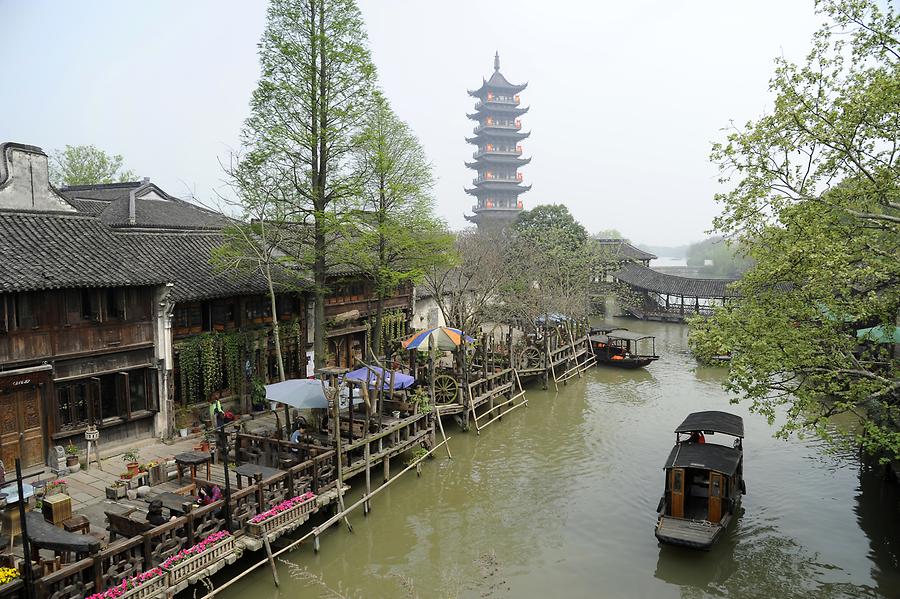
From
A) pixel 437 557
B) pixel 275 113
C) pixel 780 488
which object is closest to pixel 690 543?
pixel 437 557

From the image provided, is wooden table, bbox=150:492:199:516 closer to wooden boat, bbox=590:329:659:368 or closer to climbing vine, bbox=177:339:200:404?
climbing vine, bbox=177:339:200:404

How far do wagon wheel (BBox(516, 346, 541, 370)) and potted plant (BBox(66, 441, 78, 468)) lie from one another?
56.0ft

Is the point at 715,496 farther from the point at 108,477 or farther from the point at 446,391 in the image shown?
the point at 108,477

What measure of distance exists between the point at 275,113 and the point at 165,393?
8.63m

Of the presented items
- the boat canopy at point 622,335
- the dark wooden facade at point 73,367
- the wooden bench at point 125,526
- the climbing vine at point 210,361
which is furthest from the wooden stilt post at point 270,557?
the boat canopy at point 622,335

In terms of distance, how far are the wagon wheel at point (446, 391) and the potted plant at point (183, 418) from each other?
7623 mm

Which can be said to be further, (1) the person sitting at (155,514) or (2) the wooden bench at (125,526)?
(1) the person sitting at (155,514)

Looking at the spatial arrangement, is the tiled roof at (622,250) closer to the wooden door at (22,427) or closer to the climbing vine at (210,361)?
the climbing vine at (210,361)

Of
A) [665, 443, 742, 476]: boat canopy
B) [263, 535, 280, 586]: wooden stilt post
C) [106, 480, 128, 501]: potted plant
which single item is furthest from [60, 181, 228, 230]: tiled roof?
[665, 443, 742, 476]: boat canopy

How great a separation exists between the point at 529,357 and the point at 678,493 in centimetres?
1468

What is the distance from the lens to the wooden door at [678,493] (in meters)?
12.5

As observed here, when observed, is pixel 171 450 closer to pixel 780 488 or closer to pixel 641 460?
pixel 641 460

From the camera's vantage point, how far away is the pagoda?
249 feet

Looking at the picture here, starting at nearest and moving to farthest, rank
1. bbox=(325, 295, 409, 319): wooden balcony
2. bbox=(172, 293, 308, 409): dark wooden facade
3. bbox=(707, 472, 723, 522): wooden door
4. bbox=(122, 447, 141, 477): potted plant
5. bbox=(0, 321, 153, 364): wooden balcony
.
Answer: bbox=(707, 472, 723, 522): wooden door, bbox=(122, 447, 141, 477): potted plant, bbox=(0, 321, 153, 364): wooden balcony, bbox=(172, 293, 308, 409): dark wooden facade, bbox=(325, 295, 409, 319): wooden balcony
